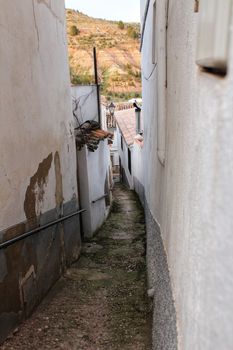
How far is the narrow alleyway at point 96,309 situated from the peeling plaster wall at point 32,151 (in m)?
0.23

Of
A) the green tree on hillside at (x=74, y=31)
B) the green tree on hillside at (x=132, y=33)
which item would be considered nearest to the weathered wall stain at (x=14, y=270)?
the green tree on hillside at (x=74, y=31)

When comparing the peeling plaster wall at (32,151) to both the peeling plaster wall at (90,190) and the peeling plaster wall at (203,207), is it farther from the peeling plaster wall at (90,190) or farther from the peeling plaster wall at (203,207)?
the peeling plaster wall at (203,207)

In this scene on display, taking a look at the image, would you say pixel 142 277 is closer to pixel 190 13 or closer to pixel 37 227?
pixel 37 227

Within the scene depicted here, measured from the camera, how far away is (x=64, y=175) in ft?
21.4

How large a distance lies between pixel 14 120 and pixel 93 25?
7078 cm

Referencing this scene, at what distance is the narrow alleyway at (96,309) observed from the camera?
13.8 ft

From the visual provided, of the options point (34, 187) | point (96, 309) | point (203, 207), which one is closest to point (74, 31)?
point (34, 187)

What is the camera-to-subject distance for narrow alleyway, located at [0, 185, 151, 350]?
4191mm

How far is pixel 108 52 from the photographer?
192ft

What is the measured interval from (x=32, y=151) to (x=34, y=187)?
0.48 meters

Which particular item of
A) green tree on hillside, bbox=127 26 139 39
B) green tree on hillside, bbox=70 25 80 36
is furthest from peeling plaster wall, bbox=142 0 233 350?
green tree on hillside, bbox=127 26 139 39

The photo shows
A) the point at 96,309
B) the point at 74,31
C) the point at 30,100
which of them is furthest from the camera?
the point at 74,31

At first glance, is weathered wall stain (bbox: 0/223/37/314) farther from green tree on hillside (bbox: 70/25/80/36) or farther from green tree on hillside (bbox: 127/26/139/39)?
green tree on hillside (bbox: 127/26/139/39)

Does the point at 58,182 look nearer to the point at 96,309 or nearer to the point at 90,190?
the point at 96,309
